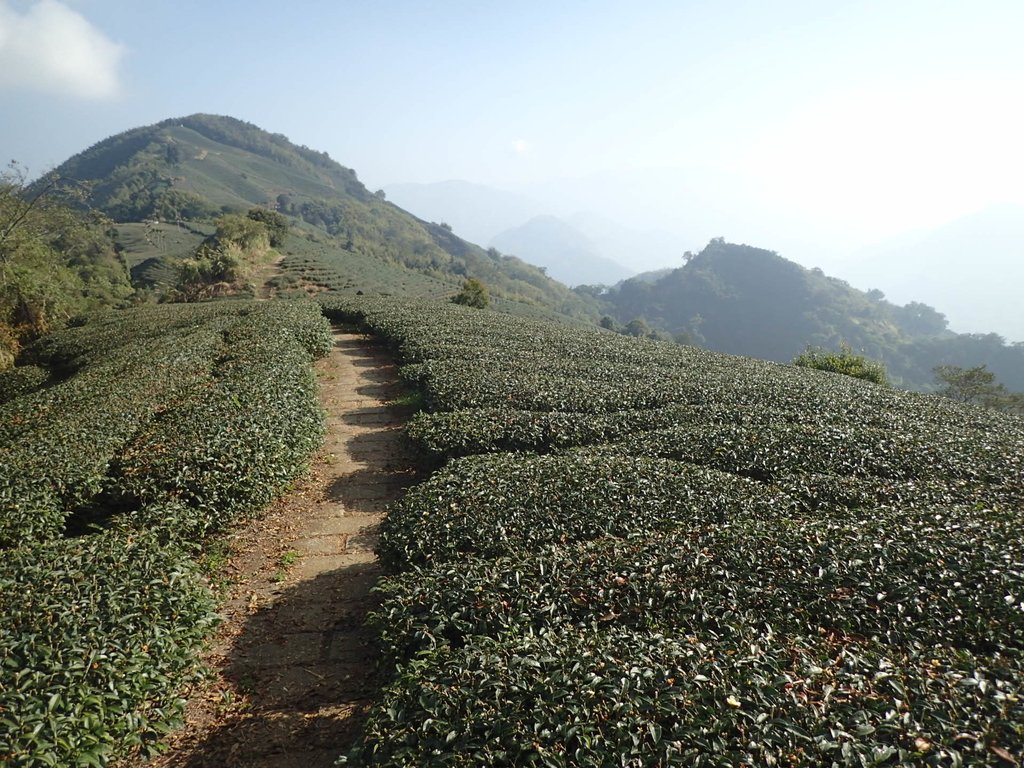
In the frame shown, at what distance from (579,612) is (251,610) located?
4.39 metres

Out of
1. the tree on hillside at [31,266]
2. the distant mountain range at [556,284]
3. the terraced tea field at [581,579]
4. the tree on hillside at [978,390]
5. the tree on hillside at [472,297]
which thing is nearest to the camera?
the terraced tea field at [581,579]

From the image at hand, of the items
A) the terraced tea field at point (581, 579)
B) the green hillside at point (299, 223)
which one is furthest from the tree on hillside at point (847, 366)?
the green hillside at point (299, 223)

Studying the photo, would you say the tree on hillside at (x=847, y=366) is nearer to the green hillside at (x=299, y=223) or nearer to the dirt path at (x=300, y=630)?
the dirt path at (x=300, y=630)

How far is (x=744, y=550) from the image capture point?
6227mm

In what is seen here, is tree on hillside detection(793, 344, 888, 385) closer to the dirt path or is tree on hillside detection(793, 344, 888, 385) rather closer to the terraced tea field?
the terraced tea field

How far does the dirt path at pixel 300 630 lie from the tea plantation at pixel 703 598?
963 mm

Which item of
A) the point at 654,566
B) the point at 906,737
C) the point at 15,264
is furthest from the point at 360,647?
the point at 15,264

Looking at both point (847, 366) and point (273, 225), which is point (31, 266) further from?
point (273, 225)

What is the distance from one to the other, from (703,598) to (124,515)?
759 cm

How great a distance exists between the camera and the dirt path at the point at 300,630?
5176mm

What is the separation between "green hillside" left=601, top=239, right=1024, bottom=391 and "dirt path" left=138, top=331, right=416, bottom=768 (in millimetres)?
140836

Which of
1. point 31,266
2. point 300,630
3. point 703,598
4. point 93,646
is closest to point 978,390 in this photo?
point 703,598

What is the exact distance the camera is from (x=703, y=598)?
→ 5578 millimetres

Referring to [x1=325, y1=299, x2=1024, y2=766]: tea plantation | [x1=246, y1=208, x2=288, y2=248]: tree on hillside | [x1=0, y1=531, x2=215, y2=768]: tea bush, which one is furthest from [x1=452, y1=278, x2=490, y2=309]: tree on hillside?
[x1=0, y1=531, x2=215, y2=768]: tea bush
